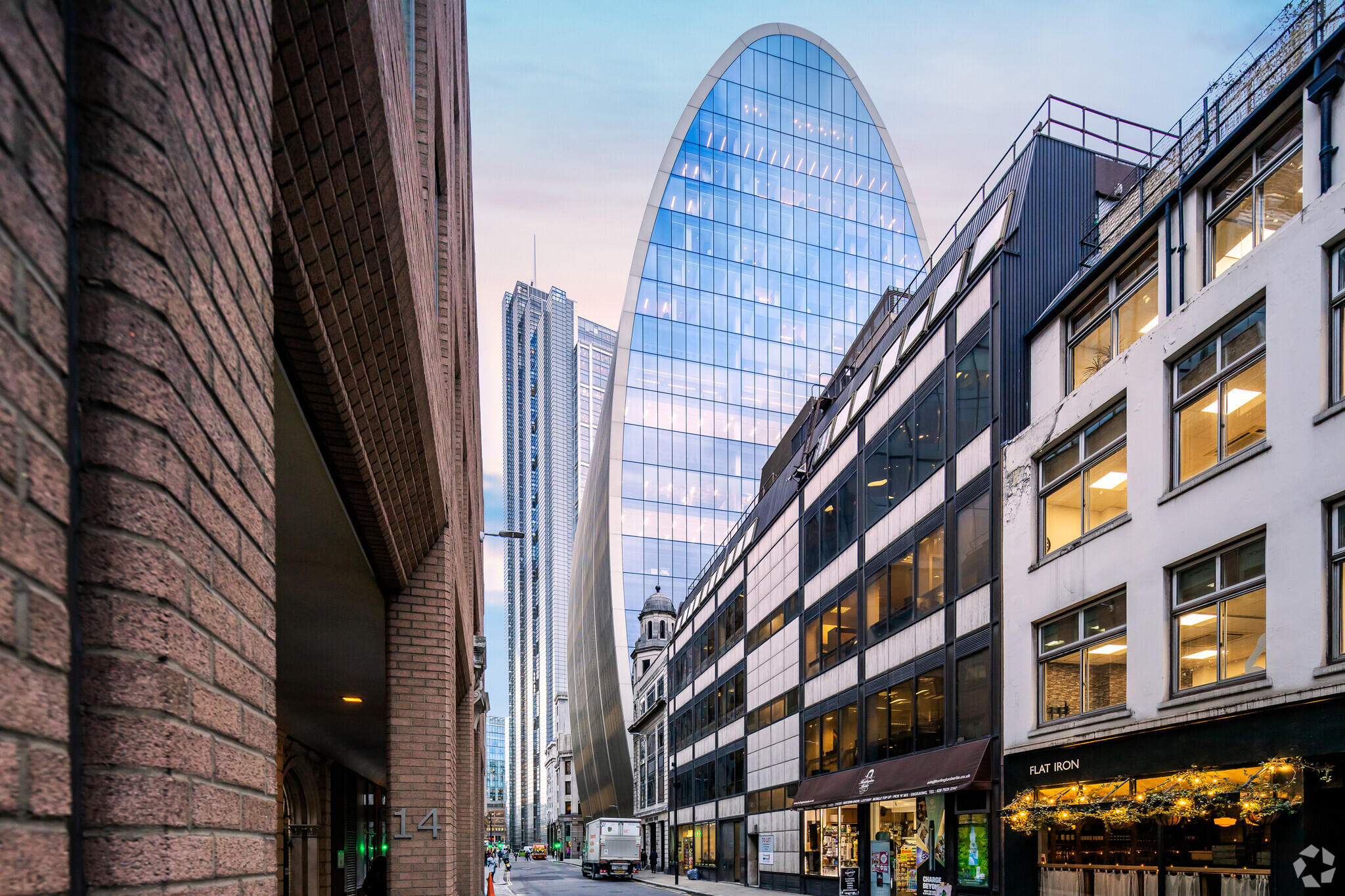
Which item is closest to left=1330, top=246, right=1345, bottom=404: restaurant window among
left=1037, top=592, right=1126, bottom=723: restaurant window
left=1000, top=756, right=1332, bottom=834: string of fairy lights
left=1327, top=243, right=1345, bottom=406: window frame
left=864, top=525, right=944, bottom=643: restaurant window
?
left=1327, top=243, right=1345, bottom=406: window frame

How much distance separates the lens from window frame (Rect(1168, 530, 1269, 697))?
14133mm

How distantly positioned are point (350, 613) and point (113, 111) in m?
10.7

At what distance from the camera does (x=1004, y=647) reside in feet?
69.2

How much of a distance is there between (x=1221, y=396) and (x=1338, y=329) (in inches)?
94.8

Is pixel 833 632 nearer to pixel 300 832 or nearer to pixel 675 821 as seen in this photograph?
pixel 300 832

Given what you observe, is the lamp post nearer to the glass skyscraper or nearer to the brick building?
the glass skyscraper

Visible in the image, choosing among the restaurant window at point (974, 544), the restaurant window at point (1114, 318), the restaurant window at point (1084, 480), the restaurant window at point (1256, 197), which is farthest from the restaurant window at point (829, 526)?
the restaurant window at point (1256, 197)

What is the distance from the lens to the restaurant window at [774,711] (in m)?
37.0

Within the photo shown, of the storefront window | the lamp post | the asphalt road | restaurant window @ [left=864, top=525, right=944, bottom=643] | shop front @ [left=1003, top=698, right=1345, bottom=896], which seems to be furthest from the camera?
the lamp post

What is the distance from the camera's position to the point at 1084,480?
19094 millimetres

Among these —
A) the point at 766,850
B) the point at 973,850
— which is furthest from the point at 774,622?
the point at 973,850

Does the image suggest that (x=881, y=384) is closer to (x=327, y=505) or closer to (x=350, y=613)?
(x=350, y=613)

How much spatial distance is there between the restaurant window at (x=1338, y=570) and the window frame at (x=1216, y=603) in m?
1.05

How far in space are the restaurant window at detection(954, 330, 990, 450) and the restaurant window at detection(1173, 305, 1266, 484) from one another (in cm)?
619
